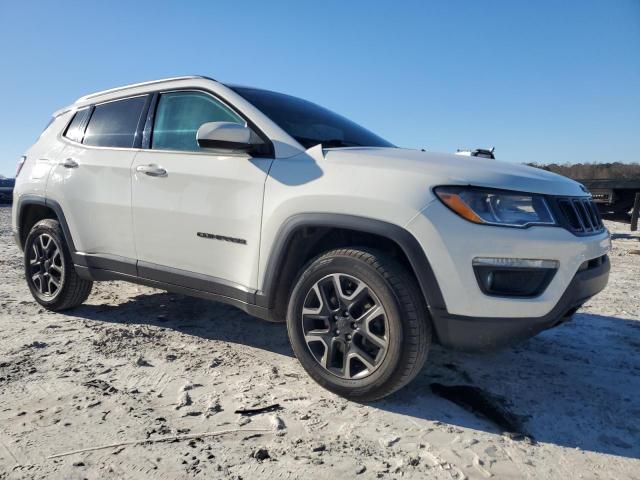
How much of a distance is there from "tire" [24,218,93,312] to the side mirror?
2.00 m

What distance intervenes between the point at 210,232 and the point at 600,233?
226cm

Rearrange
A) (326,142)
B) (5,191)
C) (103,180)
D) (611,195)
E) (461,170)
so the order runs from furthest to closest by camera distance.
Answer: (5,191), (611,195), (103,180), (326,142), (461,170)

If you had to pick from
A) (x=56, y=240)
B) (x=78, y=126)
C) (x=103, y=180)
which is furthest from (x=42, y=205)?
(x=103, y=180)

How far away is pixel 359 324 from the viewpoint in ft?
7.87

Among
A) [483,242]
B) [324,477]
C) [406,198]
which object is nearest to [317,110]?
[406,198]

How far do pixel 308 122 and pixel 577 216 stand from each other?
1.75 metres

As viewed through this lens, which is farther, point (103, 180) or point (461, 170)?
point (103, 180)

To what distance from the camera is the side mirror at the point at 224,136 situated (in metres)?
2.62

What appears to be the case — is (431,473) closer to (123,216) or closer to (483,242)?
(483,242)

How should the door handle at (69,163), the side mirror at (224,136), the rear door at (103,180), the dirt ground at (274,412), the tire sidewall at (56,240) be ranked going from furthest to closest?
the tire sidewall at (56,240) → the door handle at (69,163) → the rear door at (103,180) → the side mirror at (224,136) → the dirt ground at (274,412)

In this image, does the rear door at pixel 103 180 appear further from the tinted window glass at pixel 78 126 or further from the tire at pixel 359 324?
the tire at pixel 359 324

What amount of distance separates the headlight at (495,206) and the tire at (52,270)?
125 inches

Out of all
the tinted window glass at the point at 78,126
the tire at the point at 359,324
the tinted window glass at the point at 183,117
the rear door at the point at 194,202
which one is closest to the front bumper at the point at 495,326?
the tire at the point at 359,324

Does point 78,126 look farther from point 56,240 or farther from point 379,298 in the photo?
point 379,298
